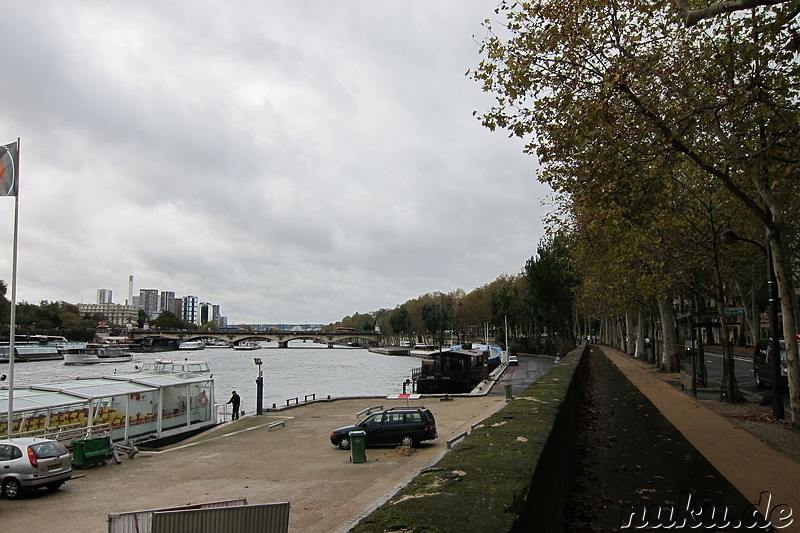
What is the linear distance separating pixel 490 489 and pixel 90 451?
2109cm

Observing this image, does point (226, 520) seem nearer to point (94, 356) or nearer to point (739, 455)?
point (739, 455)

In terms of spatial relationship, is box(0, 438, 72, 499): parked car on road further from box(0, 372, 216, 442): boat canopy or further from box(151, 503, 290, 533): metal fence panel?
box(151, 503, 290, 533): metal fence panel

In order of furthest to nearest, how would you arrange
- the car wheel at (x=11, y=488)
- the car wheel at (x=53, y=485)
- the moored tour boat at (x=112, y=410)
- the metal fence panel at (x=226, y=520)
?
the moored tour boat at (x=112, y=410)
the car wheel at (x=53, y=485)
the car wheel at (x=11, y=488)
the metal fence panel at (x=226, y=520)

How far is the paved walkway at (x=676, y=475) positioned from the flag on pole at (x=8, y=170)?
20.6 metres

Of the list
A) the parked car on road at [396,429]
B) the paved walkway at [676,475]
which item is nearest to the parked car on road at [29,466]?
the parked car on road at [396,429]

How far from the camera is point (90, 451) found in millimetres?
21562

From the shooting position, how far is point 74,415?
25172 mm

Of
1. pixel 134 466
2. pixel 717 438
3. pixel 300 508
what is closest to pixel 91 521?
pixel 300 508

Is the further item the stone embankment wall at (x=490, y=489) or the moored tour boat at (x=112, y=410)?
the moored tour boat at (x=112, y=410)

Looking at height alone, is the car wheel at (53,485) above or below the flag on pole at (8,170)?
below

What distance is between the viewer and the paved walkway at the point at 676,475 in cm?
815

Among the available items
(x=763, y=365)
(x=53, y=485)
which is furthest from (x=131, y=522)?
(x=763, y=365)

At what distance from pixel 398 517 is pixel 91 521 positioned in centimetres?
1297

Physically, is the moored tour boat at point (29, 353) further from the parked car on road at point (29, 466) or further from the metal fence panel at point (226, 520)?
the metal fence panel at point (226, 520)
